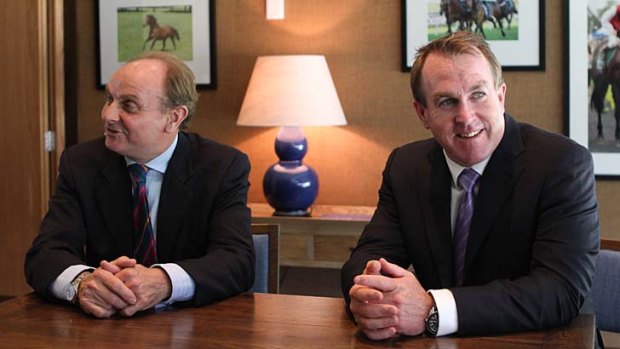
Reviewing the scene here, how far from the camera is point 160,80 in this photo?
219 cm

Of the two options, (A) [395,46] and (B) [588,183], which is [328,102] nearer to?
(A) [395,46]

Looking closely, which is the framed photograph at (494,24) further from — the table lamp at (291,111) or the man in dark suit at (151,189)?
the man in dark suit at (151,189)

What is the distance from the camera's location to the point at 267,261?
224 centimetres

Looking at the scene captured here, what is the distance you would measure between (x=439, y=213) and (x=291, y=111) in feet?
5.27

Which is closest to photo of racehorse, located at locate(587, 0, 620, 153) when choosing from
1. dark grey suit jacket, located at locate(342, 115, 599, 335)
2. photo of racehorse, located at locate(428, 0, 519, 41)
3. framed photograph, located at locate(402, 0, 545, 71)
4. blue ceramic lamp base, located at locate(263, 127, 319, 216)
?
framed photograph, located at locate(402, 0, 545, 71)

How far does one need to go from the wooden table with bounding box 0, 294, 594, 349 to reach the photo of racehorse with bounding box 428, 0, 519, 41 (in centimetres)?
216

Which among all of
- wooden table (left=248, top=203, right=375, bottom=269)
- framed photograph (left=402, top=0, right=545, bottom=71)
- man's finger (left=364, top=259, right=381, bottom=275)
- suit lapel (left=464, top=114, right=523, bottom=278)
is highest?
framed photograph (left=402, top=0, right=545, bottom=71)

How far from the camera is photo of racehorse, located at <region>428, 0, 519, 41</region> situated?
359 cm

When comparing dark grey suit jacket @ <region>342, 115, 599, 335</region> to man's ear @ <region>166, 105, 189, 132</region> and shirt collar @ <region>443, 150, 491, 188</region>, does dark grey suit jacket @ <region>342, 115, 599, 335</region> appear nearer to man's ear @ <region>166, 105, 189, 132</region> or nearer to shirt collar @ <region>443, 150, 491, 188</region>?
shirt collar @ <region>443, 150, 491, 188</region>

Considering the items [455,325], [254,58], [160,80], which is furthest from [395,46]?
[455,325]

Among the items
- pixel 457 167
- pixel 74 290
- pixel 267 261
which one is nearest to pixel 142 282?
pixel 74 290

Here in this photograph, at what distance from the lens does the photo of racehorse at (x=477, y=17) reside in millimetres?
3588

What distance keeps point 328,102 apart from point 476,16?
0.81m

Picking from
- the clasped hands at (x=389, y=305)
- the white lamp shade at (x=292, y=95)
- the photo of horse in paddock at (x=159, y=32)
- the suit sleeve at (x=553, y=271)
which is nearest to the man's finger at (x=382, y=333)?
the clasped hands at (x=389, y=305)
